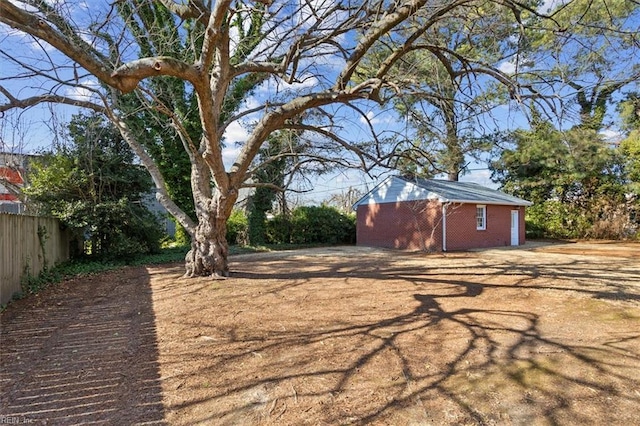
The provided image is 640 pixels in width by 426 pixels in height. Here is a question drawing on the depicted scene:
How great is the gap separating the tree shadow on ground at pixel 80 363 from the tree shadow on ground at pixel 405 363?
39 cm

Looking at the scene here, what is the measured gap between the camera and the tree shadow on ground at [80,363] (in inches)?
102

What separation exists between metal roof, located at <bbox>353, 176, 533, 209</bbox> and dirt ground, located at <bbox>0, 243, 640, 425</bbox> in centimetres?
908

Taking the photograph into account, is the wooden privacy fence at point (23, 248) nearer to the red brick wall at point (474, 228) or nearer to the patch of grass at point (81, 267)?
the patch of grass at point (81, 267)

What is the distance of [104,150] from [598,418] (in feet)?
42.6

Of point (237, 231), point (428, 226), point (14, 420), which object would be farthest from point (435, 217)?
point (14, 420)

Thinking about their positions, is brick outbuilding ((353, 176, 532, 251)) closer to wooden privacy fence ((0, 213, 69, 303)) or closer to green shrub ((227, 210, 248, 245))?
green shrub ((227, 210, 248, 245))

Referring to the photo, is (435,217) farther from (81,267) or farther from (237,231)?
(81,267)

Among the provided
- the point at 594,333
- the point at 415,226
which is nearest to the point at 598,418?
the point at 594,333

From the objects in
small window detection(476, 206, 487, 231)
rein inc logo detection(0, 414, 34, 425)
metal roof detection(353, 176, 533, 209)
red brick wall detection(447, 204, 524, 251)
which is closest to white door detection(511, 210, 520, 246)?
red brick wall detection(447, 204, 524, 251)

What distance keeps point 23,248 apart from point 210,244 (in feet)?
10.7

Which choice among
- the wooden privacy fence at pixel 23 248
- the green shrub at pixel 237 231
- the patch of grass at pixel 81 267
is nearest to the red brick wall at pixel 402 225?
the green shrub at pixel 237 231

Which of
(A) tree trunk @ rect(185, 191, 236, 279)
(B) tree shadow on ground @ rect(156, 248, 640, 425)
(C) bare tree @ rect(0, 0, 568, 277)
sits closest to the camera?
(B) tree shadow on ground @ rect(156, 248, 640, 425)

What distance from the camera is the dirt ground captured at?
2.59 metres

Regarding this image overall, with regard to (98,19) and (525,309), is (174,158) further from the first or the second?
(525,309)
